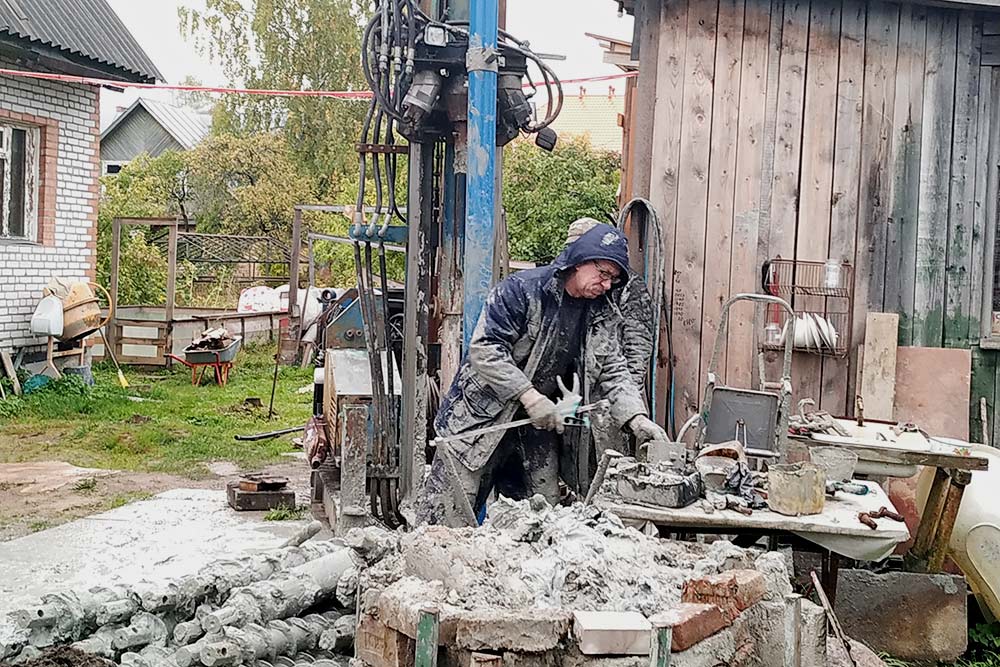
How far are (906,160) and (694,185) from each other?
1148 mm

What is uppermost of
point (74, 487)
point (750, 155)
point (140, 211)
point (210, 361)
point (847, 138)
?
point (140, 211)

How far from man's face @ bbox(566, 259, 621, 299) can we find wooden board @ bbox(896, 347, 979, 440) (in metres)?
2.03

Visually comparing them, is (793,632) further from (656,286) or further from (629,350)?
(656,286)

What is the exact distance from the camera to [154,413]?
1091 cm

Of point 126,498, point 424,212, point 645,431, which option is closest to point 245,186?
point 126,498

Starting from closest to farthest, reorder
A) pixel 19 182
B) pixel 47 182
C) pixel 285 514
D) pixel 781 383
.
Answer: pixel 781 383 < pixel 285 514 < pixel 19 182 < pixel 47 182

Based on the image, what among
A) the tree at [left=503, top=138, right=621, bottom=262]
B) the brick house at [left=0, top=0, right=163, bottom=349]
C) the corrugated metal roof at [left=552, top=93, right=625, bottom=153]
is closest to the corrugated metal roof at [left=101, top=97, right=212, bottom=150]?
the corrugated metal roof at [left=552, top=93, right=625, bottom=153]

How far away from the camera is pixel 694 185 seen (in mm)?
5680

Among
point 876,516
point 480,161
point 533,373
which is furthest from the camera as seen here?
point 480,161

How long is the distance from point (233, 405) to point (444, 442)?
24.4 ft

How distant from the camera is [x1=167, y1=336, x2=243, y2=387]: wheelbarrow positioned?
12922mm

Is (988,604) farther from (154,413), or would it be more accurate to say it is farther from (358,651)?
(154,413)

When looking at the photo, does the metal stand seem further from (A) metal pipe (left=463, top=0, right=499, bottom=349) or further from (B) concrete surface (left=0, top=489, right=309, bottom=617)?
(B) concrete surface (left=0, top=489, right=309, bottom=617)

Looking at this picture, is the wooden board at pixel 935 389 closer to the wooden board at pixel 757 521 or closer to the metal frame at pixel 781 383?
the metal frame at pixel 781 383
